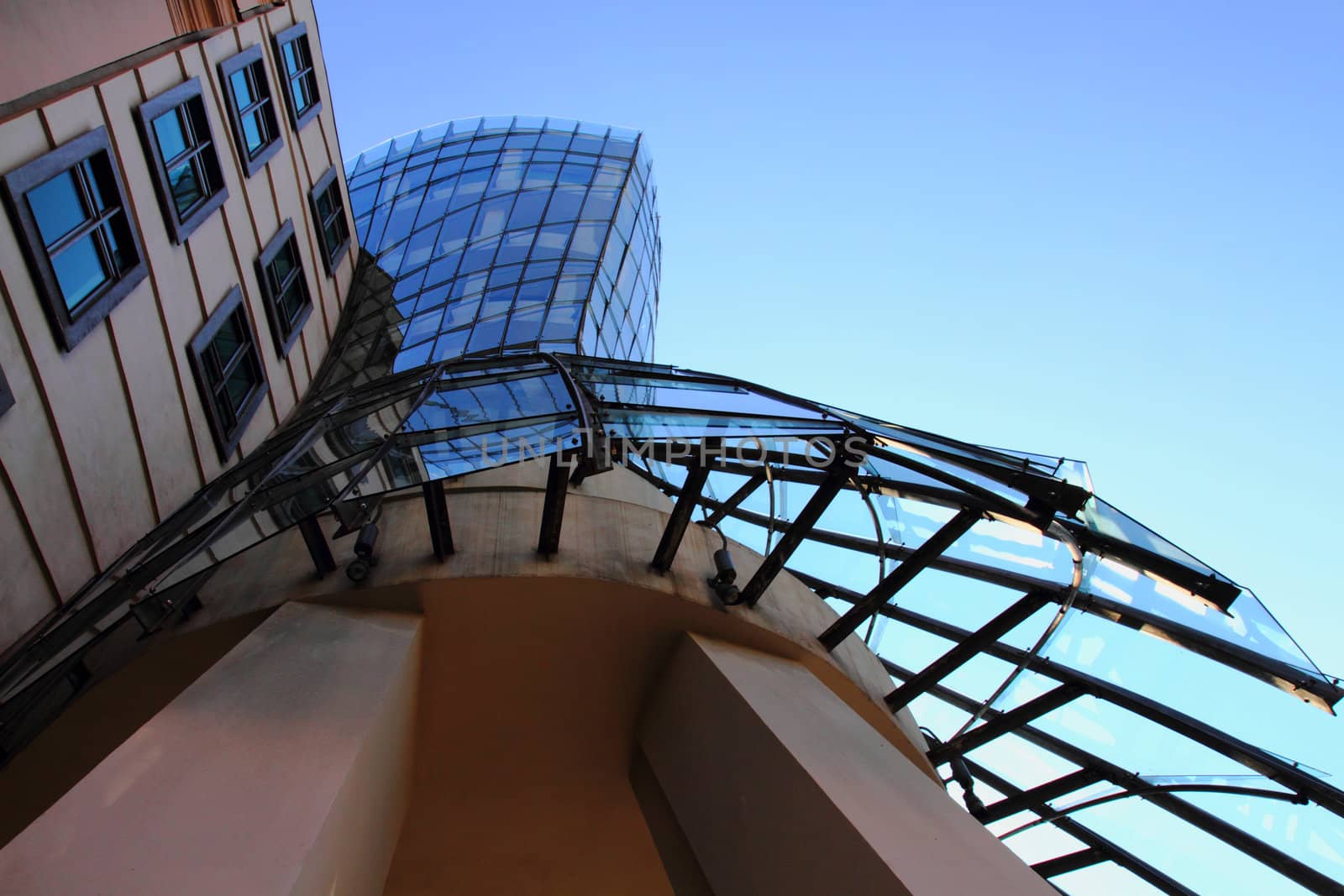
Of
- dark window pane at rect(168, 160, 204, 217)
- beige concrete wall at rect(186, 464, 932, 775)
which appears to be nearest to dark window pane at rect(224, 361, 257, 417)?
dark window pane at rect(168, 160, 204, 217)

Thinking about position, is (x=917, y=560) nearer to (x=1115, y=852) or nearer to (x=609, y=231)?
(x=1115, y=852)

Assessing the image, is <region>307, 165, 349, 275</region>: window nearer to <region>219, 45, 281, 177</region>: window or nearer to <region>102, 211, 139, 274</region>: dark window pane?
<region>219, 45, 281, 177</region>: window

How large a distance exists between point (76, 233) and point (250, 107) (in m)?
7.11

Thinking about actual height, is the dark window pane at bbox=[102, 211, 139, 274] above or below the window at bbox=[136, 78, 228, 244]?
below

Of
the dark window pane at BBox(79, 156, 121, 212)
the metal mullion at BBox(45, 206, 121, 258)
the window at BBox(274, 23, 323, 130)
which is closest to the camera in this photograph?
the metal mullion at BBox(45, 206, 121, 258)

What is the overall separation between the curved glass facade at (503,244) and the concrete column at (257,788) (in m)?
15.1

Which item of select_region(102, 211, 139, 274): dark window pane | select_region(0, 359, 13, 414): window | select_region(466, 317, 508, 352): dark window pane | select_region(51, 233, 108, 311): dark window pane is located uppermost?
select_region(466, 317, 508, 352): dark window pane

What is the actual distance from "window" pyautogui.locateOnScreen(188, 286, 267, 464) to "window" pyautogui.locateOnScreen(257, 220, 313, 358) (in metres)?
1.10

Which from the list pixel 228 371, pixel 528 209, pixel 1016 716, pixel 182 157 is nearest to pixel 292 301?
pixel 228 371

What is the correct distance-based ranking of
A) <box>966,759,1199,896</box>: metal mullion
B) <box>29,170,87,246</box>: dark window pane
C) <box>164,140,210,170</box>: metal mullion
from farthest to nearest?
<box>164,140,210,170</box>: metal mullion < <box>966,759,1199,896</box>: metal mullion < <box>29,170,87,246</box>: dark window pane

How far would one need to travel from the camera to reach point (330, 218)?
2258cm

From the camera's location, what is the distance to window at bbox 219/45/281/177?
51.9 feet

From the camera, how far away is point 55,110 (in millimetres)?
10500

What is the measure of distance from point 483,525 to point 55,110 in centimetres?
747
